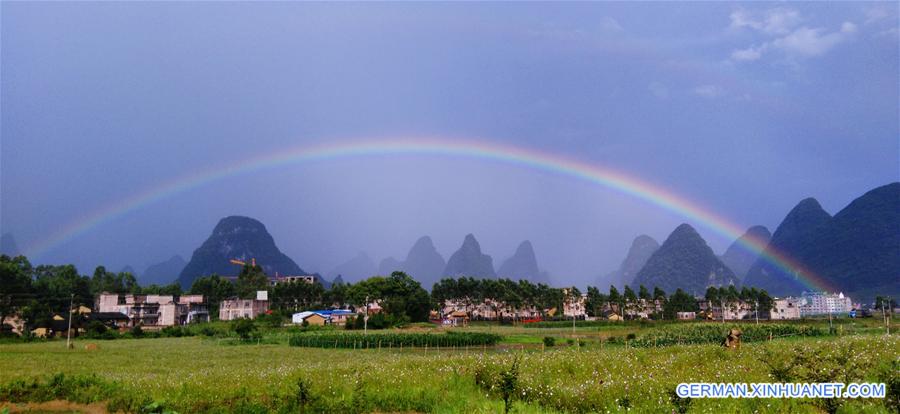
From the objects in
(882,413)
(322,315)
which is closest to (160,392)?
(882,413)

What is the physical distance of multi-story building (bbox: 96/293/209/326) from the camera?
404ft

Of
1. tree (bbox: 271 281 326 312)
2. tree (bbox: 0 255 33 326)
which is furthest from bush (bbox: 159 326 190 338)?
tree (bbox: 271 281 326 312)

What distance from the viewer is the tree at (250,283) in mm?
140000

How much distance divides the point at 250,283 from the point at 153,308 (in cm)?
2392

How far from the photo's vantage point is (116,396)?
1838 centimetres

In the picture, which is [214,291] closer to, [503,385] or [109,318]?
[109,318]

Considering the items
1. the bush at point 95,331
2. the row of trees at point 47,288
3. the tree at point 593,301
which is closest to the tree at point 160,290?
the row of trees at point 47,288

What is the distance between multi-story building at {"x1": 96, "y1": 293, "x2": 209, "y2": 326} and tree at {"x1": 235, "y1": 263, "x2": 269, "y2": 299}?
11.0 meters

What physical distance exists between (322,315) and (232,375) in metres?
83.8

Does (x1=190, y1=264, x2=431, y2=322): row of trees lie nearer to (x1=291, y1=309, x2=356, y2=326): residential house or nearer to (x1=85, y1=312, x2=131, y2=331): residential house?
(x1=291, y1=309, x2=356, y2=326): residential house

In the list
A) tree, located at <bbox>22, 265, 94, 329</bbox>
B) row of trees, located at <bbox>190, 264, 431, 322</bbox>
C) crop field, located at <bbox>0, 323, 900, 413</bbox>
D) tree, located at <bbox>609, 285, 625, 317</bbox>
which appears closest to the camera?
crop field, located at <bbox>0, 323, 900, 413</bbox>

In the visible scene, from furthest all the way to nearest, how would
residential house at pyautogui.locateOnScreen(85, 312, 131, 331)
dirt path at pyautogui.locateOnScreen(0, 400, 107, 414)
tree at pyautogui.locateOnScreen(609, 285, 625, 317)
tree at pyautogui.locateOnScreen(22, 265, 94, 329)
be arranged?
tree at pyautogui.locateOnScreen(609, 285, 625, 317) < residential house at pyautogui.locateOnScreen(85, 312, 131, 331) < tree at pyautogui.locateOnScreen(22, 265, 94, 329) < dirt path at pyautogui.locateOnScreen(0, 400, 107, 414)

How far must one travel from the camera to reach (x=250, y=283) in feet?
470

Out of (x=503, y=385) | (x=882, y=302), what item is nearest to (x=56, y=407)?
(x=503, y=385)
